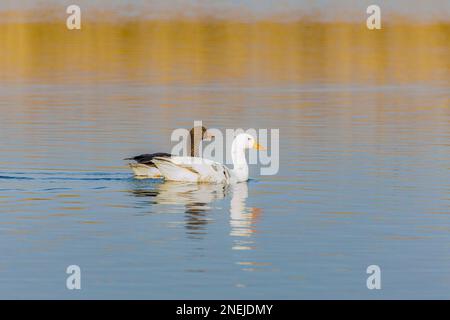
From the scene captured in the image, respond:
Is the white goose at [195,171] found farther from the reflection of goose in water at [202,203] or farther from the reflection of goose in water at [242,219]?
the reflection of goose in water at [242,219]

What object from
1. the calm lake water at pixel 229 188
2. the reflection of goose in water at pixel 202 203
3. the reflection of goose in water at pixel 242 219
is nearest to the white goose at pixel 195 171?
the reflection of goose in water at pixel 202 203

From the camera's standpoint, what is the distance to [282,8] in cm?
7769

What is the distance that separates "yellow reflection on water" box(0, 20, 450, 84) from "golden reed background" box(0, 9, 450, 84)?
4 centimetres

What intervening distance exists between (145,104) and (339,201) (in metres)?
16.2

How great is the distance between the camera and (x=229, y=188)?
79.6ft

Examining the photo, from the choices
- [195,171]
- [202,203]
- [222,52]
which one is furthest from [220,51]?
[202,203]

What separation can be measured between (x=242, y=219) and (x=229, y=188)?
4176 mm

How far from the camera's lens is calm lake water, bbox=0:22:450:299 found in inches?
643

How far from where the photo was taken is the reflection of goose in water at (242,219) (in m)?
18.3

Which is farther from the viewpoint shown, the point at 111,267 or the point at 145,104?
the point at 145,104

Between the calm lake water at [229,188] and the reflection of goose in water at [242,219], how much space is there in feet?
0.15
